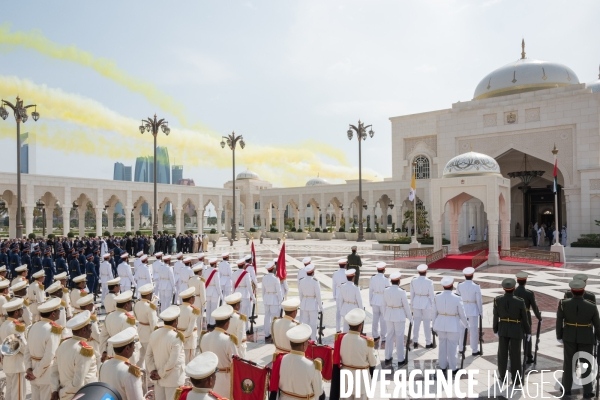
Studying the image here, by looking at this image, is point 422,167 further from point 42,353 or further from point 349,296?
point 42,353

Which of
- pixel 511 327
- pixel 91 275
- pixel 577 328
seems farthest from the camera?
pixel 91 275

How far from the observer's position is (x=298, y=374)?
377 centimetres

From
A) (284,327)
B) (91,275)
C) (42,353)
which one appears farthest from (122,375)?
(91,275)

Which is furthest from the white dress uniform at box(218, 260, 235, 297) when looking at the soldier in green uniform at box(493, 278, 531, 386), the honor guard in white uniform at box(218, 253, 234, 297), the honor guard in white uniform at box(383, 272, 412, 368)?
the soldier in green uniform at box(493, 278, 531, 386)

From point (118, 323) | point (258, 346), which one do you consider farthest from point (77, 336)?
point (258, 346)

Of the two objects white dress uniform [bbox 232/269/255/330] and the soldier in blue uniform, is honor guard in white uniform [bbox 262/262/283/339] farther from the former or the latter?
the soldier in blue uniform

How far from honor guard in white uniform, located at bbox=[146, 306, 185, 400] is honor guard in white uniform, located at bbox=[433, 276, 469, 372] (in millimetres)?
4027

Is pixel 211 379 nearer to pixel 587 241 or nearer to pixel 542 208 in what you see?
pixel 587 241

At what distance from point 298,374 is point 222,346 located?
1.14 meters

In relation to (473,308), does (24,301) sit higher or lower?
higher

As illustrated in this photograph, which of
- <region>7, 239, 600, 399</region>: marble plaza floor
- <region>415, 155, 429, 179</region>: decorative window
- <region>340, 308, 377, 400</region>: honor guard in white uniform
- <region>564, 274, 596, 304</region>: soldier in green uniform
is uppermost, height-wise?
<region>415, 155, 429, 179</region>: decorative window

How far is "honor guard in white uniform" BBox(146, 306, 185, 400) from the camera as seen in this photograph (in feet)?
14.9

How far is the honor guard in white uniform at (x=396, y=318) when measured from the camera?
6.92 meters

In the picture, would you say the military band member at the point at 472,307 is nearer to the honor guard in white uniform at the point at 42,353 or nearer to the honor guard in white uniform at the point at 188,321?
the honor guard in white uniform at the point at 188,321
